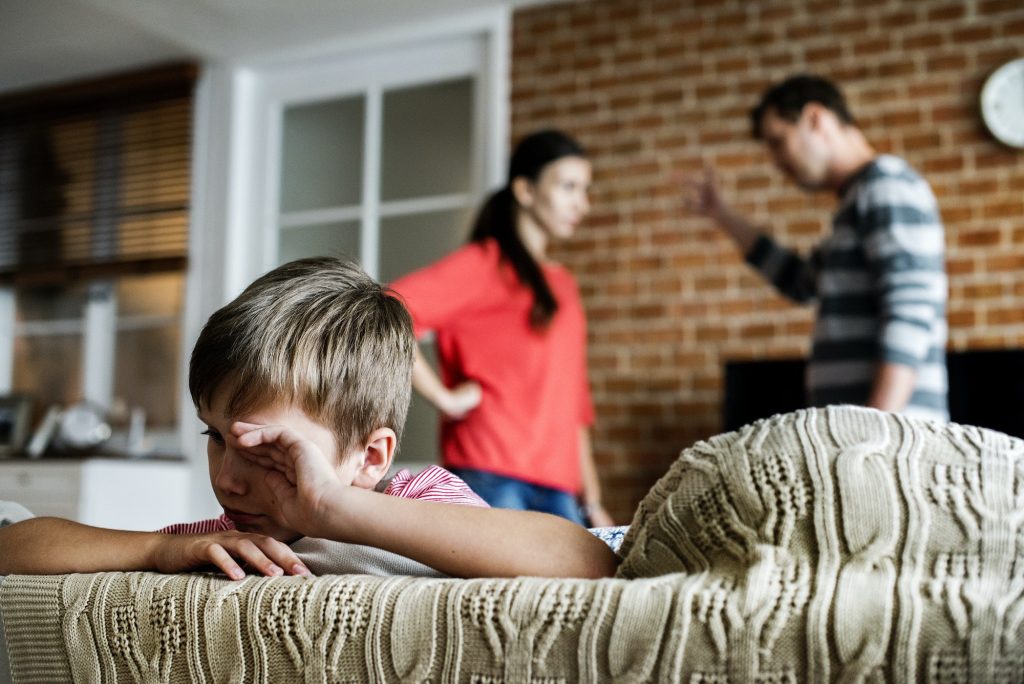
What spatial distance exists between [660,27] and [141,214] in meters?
2.43

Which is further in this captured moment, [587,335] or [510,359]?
[587,335]

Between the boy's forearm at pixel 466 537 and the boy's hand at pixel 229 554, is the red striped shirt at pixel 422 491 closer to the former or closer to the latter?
the boy's hand at pixel 229 554

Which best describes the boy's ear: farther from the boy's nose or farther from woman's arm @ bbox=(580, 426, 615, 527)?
woman's arm @ bbox=(580, 426, 615, 527)

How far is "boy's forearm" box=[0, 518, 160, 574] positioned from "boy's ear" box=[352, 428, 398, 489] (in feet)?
0.64

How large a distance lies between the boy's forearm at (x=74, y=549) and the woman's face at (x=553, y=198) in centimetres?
195

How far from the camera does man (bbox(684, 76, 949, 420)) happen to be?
2178 mm

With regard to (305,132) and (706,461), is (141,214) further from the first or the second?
(706,461)

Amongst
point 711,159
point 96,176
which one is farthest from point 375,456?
point 96,176

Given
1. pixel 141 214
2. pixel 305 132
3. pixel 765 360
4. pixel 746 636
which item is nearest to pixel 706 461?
pixel 746 636

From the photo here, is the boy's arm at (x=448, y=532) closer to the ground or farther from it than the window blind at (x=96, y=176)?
closer to the ground

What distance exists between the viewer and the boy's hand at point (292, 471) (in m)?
0.85

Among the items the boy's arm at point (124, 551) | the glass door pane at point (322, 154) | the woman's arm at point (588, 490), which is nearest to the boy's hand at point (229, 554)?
the boy's arm at point (124, 551)

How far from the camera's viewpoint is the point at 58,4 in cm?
396

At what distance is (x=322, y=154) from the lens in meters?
4.56
